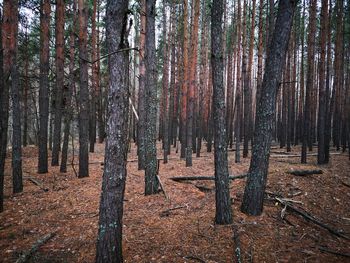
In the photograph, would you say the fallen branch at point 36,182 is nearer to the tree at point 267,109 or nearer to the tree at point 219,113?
the tree at point 219,113

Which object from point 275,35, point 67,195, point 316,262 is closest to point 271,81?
point 275,35

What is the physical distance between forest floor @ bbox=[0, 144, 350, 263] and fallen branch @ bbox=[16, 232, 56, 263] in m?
0.08

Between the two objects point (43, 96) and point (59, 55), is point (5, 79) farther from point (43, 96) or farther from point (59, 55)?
point (59, 55)

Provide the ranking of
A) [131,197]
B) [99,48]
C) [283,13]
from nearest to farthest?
1. [283,13]
2. [131,197]
3. [99,48]

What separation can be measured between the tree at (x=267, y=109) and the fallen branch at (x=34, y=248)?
169 inches

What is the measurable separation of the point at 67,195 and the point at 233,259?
554 cm

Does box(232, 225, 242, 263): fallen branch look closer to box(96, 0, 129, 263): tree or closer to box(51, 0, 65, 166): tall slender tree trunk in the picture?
box(96, 0, 129, 263): tree

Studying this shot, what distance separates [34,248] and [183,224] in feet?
9.68

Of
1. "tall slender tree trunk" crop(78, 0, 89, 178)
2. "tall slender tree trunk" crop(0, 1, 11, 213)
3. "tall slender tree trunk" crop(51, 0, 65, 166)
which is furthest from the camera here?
"tall slender tree trunk" crop(51, 0, 65, 166)

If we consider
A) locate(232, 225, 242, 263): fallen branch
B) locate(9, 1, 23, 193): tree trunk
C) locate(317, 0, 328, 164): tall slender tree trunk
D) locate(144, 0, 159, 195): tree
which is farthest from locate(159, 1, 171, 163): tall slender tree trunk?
locate(317, 0, 328, 164): tall slender tree trunk

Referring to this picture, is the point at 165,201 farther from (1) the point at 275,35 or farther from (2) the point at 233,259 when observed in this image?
(1) the point at 275,35

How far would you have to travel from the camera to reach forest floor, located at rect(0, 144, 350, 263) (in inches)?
163

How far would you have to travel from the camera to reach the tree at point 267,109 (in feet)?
15.9

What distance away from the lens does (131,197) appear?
6.87 m
